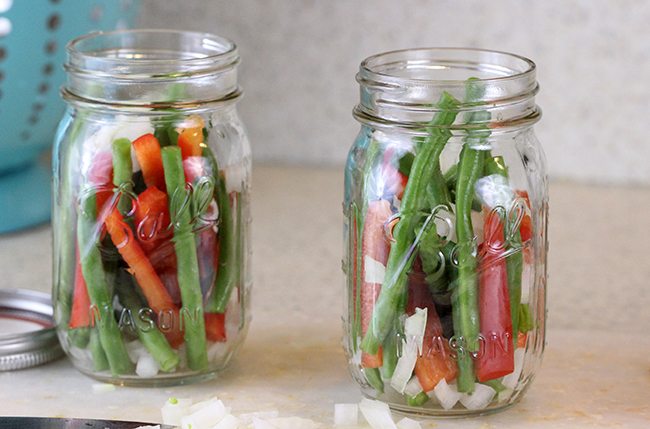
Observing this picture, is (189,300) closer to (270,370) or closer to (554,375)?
(270,370)

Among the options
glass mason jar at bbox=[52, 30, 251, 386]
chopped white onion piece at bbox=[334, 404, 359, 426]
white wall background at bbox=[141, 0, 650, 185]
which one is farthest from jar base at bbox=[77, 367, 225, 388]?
white wall background at bbox=[141, 0, 650, 185]

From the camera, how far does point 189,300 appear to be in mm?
934

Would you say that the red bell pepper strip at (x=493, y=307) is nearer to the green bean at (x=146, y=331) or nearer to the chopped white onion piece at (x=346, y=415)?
the chopped white onion piece at (x=346, y=415)

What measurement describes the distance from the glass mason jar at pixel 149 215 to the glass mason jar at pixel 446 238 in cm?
12

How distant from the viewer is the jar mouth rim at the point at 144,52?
3.07ft

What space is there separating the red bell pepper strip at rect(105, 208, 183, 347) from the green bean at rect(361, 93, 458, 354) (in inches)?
7.1

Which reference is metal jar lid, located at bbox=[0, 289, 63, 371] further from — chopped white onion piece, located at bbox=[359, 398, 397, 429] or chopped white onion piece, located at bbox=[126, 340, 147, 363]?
chopped white onion piece, located at bbox=[359, 398, 397, 429]

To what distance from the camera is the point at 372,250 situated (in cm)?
88

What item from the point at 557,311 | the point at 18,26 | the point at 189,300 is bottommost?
the point at 557,311

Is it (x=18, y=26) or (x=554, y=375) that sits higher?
(x=18, y=26)

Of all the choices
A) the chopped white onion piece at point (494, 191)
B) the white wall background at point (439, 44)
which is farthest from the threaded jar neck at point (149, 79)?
the white wall background at point (439, 44)

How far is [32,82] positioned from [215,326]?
47 cm

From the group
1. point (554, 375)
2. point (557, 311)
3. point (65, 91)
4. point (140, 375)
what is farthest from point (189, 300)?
Answer: point (557, 311)

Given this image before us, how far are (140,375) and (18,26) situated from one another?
0.48 meters
